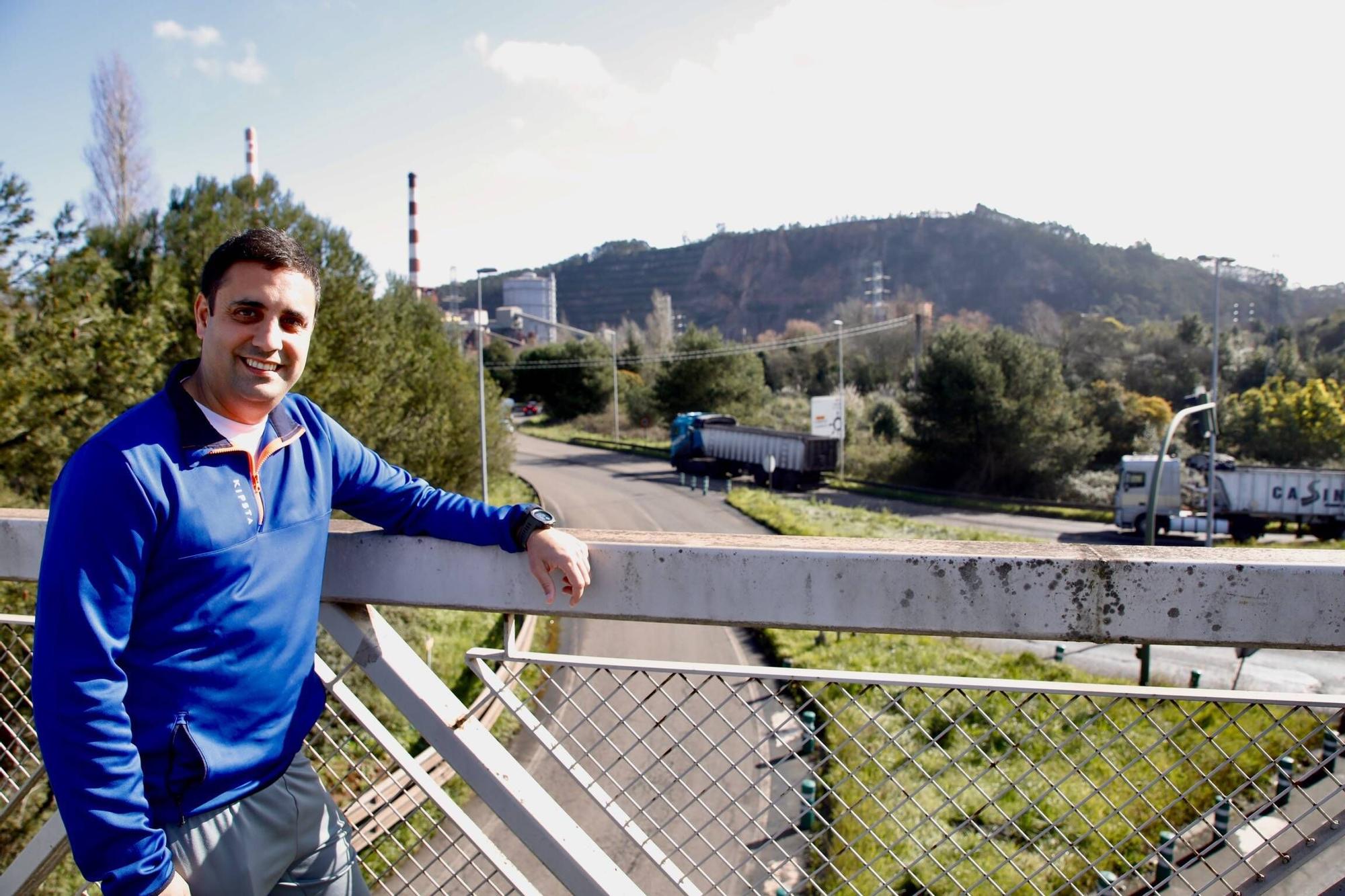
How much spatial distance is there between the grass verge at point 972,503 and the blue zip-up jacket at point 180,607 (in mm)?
33176

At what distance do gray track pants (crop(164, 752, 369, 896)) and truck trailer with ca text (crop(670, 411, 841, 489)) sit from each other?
34173 millimetres

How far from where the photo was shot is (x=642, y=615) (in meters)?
1.94

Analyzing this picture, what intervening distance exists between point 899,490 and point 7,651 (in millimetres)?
37511

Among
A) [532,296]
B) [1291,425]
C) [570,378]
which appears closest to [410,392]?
[1291,425]

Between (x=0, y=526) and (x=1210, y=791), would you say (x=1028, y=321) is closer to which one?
(x=1210, y=791)

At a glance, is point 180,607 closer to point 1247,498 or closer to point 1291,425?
point 1247,498

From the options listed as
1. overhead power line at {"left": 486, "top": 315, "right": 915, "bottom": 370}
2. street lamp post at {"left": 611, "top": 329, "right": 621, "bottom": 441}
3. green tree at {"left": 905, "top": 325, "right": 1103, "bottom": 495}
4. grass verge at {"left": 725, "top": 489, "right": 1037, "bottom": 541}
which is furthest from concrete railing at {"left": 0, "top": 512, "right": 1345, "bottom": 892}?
overhead power line at {"left": 486, "top": 315, "right": 915, "bottom": 370}

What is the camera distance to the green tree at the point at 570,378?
2586 inches

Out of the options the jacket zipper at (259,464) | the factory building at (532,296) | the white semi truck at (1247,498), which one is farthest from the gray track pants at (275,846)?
the factory building at (532,296)

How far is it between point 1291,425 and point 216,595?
44.2 meters

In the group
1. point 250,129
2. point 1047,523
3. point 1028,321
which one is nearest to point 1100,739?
point 1047,523

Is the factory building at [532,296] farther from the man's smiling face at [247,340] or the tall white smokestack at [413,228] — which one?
the man's smiling face at [247,340]

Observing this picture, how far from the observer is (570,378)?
6694 cm

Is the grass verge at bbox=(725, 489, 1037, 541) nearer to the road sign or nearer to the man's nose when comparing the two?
the road sign
